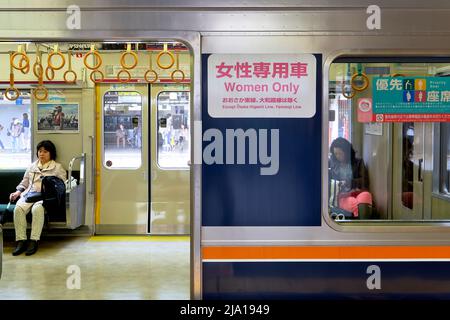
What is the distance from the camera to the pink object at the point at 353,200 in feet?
11.3

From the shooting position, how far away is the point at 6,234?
27.1ft

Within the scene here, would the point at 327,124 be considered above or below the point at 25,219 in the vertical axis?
above

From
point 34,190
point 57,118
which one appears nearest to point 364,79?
point 34,190

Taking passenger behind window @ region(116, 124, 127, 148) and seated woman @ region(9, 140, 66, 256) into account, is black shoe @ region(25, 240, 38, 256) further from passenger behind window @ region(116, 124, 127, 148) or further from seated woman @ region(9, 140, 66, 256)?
passenger behind window @ region(116, 124, 127, 148)

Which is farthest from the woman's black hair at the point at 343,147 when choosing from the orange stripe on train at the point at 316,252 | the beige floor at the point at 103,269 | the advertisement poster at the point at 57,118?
the advertisement poster at the point at 57,118

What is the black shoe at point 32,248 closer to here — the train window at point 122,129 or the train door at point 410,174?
the train window at point 122,129

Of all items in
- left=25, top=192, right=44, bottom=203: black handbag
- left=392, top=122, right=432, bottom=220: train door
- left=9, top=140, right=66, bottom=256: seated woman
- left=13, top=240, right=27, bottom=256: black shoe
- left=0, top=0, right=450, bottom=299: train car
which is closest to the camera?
left=0, top=0, right=450, bottom=299: train car

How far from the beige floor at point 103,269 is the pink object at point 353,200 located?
2.39m

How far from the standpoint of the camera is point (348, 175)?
3.48m

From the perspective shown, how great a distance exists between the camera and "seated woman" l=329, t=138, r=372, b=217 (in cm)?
339

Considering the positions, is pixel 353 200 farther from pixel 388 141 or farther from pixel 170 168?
pixel 170 168

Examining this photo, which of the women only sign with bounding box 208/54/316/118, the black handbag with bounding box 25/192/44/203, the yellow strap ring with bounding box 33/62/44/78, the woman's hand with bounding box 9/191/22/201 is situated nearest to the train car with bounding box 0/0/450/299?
the women only sign with bounding box 208/54/316/118

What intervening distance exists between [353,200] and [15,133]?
621 cm

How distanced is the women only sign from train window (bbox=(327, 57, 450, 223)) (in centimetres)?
17
